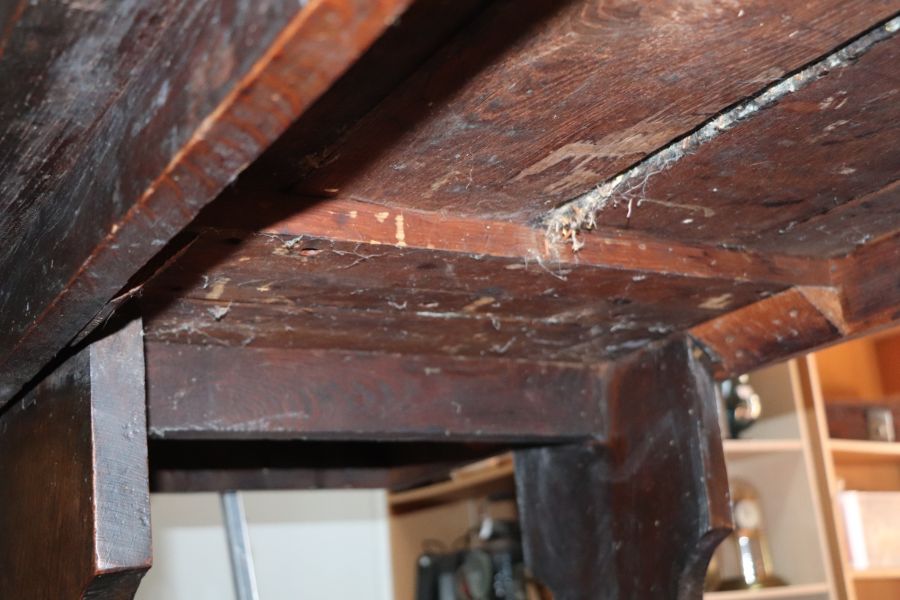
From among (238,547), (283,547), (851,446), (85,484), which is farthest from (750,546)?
(85,484)

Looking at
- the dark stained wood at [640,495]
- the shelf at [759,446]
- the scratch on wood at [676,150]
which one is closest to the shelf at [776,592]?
the shelf at [759,446]

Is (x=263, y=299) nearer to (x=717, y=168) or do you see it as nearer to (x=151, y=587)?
(x=717, y=168)

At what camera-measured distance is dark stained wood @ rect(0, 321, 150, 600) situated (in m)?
0.94

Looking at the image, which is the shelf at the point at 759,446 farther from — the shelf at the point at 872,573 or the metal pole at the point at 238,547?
the metal pole at the point at 238,547

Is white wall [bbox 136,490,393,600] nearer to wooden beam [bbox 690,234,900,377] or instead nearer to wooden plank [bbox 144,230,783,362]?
wooden plank [bbox 144,230,783,362]

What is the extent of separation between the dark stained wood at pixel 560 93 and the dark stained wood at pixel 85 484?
29cm

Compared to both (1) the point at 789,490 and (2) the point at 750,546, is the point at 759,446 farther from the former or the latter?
(2) the point at 750,546

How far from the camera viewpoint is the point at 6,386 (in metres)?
1.05

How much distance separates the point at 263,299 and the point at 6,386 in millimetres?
279

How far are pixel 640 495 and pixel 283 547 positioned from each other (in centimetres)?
142

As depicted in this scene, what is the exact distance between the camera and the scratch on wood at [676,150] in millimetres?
745

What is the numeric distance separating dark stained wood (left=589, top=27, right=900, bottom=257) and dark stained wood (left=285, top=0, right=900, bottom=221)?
5cm

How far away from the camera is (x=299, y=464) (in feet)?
6.35

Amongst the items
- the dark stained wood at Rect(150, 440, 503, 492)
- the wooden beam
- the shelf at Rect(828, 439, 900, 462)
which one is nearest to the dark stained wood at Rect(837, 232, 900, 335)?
the wooden beam
